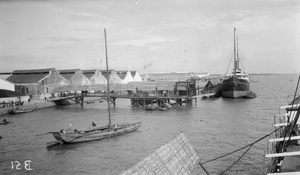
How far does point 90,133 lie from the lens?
30344 mm

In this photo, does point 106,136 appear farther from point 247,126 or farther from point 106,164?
point 247,126

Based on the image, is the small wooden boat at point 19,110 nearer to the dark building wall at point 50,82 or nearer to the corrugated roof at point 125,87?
the dark building wall at point 50,82

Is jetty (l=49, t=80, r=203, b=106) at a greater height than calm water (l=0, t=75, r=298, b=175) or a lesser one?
greater

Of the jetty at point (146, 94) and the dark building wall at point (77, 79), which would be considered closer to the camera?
the jetty at point (146, 94)

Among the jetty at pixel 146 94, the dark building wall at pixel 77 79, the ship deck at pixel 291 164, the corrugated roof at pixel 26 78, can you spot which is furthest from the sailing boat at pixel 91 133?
the dark building wall at pixel 77 79

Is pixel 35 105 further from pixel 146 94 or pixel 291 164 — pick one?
pixel 291 164

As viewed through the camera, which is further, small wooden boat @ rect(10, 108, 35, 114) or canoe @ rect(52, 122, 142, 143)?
small wooden boat @ rect(10, 108, 35, 114)

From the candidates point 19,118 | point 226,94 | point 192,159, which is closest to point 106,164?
point 192,159

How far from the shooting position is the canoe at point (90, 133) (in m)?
29.1

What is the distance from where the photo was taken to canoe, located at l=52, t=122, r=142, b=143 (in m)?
29.1

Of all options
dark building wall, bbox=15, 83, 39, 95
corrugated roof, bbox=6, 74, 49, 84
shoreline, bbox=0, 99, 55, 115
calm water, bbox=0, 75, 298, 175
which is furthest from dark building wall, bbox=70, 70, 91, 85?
calm water, bbox=0, 75, 298, 175

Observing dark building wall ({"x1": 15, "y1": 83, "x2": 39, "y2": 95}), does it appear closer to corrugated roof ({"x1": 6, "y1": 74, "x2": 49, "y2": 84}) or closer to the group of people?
corrugated roof ({"x1": 6, "y1": 74, "x2": 49, "y2": 84})

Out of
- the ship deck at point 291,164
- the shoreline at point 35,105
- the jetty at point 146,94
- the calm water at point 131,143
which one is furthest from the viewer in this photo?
the jetty at point 146,94

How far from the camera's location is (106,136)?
31.8 m
